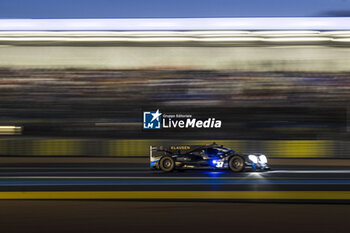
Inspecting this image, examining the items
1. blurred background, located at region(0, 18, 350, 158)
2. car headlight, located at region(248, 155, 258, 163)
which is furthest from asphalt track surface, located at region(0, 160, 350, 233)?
blurred background, located at region(0, 18, 350, 158)

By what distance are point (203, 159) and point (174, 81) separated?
24.0 feet

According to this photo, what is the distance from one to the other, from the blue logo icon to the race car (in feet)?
20.1

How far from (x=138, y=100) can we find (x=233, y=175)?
26.4 feet

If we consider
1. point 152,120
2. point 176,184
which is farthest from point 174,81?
point 176,184

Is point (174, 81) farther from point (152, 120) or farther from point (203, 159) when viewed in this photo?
point (203, 159)

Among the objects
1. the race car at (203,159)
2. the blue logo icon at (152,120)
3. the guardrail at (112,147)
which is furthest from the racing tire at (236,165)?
the blue logo icon at (152,120)

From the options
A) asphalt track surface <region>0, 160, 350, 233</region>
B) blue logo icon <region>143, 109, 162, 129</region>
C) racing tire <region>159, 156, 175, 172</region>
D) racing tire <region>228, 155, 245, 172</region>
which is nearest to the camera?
asphalt track surface <region>0, 160, 350, 233</region>

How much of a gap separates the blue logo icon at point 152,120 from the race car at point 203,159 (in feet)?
20.1

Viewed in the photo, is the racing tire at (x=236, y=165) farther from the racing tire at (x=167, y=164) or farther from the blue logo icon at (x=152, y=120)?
the blue logo icon at (x=152, y=120)

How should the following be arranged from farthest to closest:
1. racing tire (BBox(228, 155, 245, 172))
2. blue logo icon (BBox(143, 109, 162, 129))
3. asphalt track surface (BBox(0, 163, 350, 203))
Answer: blue logo icon (BBox(143, 109, 162, 129)), racing tire (BBox(228, 155, 245, 172)), asphalt track surface (BBox(0, 163, 350, 203))

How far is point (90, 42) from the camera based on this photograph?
18922mm

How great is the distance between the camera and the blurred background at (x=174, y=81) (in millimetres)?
17828

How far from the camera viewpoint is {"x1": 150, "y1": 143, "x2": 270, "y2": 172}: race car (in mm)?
11406

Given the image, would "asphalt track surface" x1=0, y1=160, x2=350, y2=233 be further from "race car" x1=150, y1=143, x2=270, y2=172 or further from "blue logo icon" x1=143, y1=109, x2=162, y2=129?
"blue logo icon" x1=143, y1=109, x2=162, y2=129
